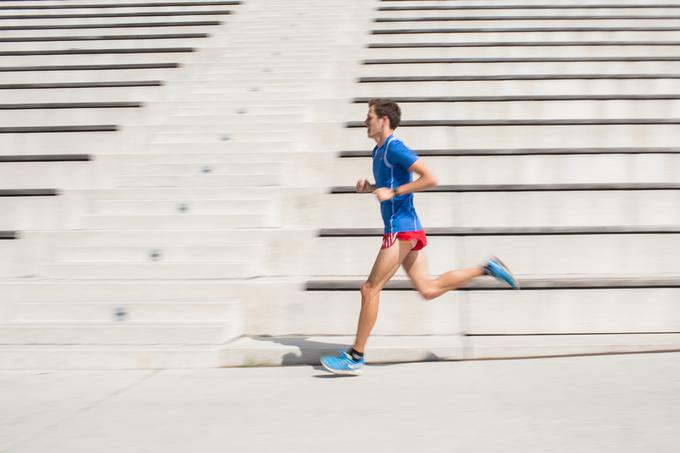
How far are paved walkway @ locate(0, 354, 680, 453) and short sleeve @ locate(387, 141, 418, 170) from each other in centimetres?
127

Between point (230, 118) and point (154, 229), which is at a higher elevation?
point (230, 118)

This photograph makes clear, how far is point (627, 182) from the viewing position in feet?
20.2

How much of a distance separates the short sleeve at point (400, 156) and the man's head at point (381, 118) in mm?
132

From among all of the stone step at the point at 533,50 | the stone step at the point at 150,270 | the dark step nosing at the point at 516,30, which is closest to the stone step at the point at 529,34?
the dark step nosing at the point at 516,30

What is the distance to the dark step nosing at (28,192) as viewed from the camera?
6066mm

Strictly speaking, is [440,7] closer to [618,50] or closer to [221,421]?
[618,50]

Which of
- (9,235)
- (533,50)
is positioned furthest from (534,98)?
(9,235)

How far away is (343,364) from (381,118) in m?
1.51

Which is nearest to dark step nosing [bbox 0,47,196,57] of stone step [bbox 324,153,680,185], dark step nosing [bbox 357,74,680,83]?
dark step nosing [bbox 357,74,680,83]

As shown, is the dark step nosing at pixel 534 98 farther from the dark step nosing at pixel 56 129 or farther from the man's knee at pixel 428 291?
the man's knee at pixel 428 291

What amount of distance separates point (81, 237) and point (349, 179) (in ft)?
7.69

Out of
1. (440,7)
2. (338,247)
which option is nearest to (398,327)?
(338,247)

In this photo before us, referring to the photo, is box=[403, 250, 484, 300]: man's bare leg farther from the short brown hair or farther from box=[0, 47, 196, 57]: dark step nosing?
box=[0, 47, 196, 57]: dark step nosing

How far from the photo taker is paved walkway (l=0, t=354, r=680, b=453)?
2969 mm
